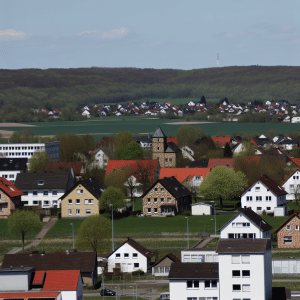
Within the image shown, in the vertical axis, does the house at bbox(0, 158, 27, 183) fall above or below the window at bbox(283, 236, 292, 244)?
above

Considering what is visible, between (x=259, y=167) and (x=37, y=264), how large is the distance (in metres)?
53.9

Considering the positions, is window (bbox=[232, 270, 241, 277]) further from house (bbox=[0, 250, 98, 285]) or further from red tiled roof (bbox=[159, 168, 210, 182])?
red tiled roof (bbox=[159, 168, 210, 182])

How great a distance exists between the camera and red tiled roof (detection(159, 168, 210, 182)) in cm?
9756

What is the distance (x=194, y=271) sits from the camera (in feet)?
144

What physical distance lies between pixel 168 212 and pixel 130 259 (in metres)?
24.9


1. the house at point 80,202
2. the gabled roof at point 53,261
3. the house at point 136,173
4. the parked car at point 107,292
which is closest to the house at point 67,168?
the house at point 136,173

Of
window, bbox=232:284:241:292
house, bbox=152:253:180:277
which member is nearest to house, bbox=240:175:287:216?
house, bbox=152:253:180:277

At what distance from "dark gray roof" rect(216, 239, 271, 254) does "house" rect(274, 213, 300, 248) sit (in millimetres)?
21228

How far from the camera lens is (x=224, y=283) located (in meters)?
42.0

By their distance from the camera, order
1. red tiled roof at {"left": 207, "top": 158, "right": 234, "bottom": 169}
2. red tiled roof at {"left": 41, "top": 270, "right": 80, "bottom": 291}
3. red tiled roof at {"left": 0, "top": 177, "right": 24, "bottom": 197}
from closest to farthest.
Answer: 1. red tiled roof at {"left": 41, "top": 270, "right": 80, "bottom": 291}
2. red tiled roof at {"left": 0, "top": 177, "right": 24, "bottom": 197}
3. red tiled roof at {"left": 207, "top": 158, "right": 234, "bottom": 169}

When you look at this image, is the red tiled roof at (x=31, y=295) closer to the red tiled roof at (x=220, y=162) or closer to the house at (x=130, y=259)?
the house at (x=130, y=259)

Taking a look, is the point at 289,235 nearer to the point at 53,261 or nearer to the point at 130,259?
the point at 130,259

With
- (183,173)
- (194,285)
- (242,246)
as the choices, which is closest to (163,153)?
(183,173)

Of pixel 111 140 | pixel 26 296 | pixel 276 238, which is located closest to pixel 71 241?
pixel 276 238
